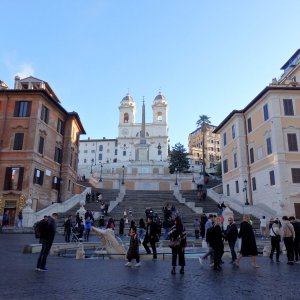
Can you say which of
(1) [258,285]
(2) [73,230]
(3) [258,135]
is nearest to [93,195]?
(2) [73,230]

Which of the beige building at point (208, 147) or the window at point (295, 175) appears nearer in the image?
the window at point (295, 175)

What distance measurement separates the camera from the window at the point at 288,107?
32.0 metres

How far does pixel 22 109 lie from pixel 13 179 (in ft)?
25.6

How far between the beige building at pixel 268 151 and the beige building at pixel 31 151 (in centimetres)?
2121

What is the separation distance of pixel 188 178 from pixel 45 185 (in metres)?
30.6

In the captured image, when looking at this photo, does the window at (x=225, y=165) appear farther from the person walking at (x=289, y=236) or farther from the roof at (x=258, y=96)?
the person walking at (x=289, y=236)

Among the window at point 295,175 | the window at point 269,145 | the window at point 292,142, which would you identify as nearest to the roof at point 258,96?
the window at point 292,142

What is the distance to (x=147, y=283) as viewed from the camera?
24.1 ft

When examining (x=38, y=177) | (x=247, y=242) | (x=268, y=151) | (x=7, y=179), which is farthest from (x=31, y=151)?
(x=247, y=242)

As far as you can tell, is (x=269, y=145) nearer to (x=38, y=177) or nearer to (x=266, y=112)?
(x=266, y=112)

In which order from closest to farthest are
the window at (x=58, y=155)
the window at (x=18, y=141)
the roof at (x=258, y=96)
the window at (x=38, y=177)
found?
1. the roof at (x=258, y=96)
2. the window at (x=38, y=177)
3. the window at (x=18, y=141)
4. the window at (x=58, y=155)

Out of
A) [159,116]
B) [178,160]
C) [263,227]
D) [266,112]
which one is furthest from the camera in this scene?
[159,116]

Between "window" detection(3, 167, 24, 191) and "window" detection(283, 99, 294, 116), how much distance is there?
89.9ft

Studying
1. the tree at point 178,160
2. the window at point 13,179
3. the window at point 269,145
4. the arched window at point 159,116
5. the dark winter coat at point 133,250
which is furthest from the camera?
the arched window at point 159,116
